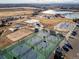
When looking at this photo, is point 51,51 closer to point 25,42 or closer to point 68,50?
point 25,42

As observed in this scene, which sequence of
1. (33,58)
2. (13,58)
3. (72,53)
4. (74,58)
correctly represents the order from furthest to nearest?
(72,53)
(74,58)
(33,58)
(13,58)

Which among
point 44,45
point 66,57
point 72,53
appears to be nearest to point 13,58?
point 44,45

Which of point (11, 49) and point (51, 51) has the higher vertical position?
point (11, 49)

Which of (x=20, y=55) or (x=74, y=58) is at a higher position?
(x=20, y=55)

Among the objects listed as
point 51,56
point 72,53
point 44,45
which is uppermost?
point 44,45

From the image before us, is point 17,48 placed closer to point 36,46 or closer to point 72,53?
point 36,46

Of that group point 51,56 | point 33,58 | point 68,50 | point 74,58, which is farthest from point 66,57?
point 33,58

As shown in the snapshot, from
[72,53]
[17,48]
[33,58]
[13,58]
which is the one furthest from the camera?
[72,53]

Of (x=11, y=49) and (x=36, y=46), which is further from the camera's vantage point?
(x=36, y=46)

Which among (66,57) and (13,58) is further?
(66,57)
